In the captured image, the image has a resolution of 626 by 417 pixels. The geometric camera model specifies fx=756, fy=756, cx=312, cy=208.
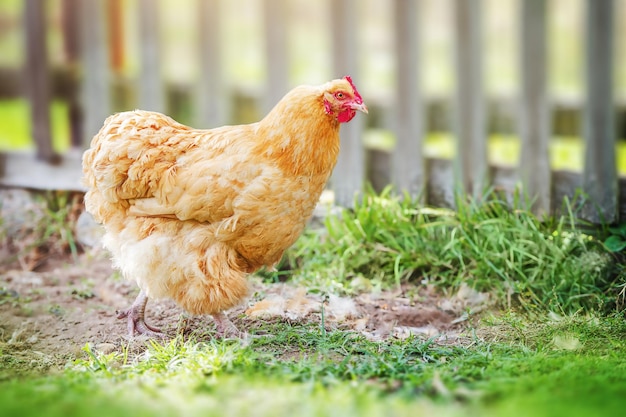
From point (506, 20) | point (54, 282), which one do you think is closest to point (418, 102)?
point (54, 282)

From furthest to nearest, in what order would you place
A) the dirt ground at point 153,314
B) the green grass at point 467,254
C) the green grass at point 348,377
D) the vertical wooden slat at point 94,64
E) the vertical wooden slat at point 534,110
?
the vertical wooden slat at point 94,64 → the vertical wooden slat at point 534,110 → the green grass at point 467,254 → the dirt ground at point 153,314 → the green grass at point 348,377

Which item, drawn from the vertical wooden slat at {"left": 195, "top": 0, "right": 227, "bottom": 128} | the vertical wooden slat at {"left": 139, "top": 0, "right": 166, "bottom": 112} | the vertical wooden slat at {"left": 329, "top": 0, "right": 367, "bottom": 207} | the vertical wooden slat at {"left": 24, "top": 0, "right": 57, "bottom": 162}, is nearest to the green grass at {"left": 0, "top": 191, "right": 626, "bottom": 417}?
the vertical wooden slat at {"left": 329, "top": 0, "right": 367, "bottom": 207}

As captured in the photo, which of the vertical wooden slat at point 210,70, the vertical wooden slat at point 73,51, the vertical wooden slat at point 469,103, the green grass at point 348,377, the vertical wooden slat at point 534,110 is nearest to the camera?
the green grass at point 348,377

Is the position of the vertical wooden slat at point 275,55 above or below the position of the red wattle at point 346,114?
above

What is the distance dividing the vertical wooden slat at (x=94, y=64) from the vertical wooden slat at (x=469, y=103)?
2573 millimetres

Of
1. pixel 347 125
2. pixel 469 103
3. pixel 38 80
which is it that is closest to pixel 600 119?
pixel 469 103

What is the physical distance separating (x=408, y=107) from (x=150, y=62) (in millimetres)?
1925

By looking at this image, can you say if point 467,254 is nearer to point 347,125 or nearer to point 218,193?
point 347,125

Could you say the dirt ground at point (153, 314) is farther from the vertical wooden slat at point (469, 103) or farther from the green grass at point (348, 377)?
the vertical wooden slat at point (469, 103)

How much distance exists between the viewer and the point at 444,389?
2758mm

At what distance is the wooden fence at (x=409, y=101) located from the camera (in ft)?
14.7

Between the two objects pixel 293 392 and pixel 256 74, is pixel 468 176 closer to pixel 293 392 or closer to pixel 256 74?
pixel 293 392

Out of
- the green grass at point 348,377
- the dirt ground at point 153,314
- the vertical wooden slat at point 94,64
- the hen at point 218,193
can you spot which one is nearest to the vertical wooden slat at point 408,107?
the dirt ground at point 153,314

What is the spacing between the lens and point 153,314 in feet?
13.3
